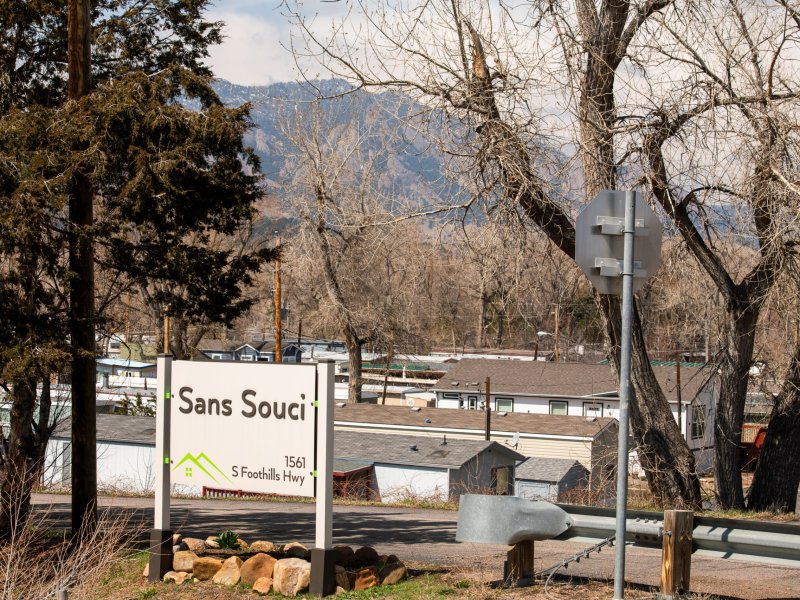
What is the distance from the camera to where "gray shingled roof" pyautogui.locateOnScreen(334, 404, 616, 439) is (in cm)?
3762

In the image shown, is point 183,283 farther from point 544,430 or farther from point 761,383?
point 544,430

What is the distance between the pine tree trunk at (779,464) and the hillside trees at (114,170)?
8.83 meters

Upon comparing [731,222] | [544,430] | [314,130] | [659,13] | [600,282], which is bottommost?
[544,430]

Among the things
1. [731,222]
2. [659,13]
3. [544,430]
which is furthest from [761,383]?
[544,430]

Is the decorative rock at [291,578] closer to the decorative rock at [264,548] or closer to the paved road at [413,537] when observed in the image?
the decorative rock at [264,548]

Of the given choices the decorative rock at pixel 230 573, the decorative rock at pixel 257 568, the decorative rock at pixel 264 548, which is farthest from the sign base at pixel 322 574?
the decorative rock at pixel 264 548

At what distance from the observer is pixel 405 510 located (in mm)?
17000

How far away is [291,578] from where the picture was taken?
8.16 m

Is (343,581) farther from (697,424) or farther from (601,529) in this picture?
(697,424)

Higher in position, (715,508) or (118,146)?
(118,146)

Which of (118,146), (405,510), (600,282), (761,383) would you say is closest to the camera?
(600,282)

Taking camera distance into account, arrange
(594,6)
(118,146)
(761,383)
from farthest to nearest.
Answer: (761,383), (594,6), (118,146)

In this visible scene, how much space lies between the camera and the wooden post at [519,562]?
7.40 m

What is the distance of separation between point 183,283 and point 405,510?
275 inches
